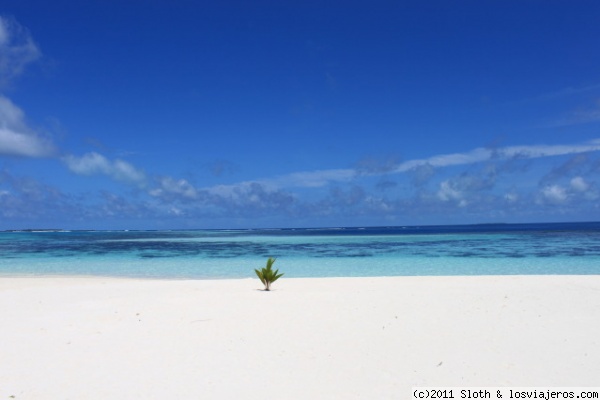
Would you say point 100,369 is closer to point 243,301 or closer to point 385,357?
point 385,357

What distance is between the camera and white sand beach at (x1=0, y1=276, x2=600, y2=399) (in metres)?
5.65

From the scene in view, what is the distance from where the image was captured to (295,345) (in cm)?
747

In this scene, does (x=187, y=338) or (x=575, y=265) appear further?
(x=575, y=265)

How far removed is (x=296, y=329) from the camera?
339 inches

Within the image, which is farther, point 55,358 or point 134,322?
point 134,322

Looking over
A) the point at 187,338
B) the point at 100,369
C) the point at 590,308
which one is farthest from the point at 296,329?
the point at 590,308

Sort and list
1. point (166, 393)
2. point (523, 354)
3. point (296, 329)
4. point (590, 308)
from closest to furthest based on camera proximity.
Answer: point (166, 393) → point (523, 354) → point (296, 329) → point (590, 308)

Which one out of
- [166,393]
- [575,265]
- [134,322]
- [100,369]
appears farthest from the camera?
[575,265]

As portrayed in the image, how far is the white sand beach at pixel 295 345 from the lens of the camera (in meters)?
5.65

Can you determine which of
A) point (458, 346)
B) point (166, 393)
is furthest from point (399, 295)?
point (166, 393)

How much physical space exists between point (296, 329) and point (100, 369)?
148 inches

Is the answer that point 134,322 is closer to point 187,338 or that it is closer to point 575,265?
point 187,338

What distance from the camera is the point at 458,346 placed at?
721 cm

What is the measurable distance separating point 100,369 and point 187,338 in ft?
6.31
